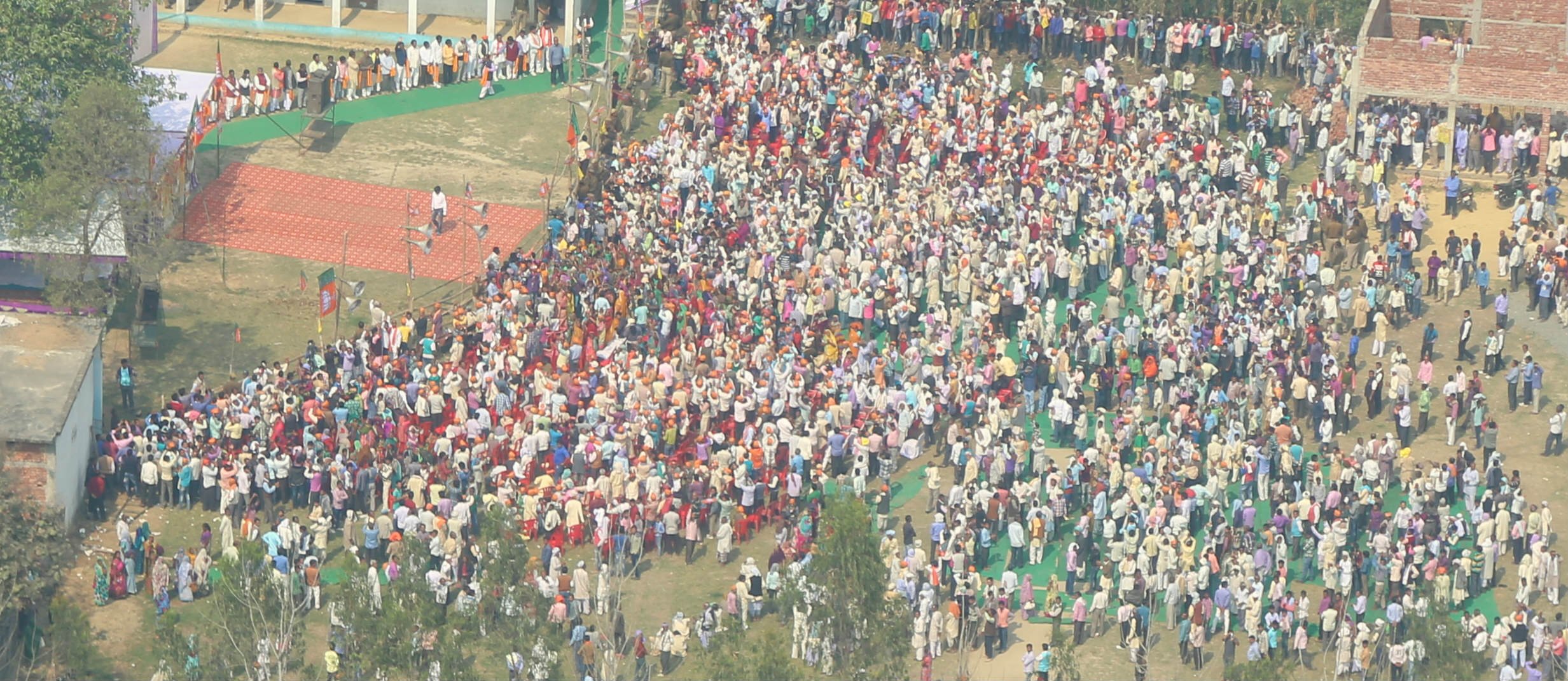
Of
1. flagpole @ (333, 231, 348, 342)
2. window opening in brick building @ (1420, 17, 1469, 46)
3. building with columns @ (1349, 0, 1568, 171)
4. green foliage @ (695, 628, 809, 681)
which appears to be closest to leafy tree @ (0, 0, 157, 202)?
flagpole @ (333, 231, 348, 342)

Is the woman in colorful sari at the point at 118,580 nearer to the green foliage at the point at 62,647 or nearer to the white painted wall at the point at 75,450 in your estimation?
the white painted wall at the point at 75,450

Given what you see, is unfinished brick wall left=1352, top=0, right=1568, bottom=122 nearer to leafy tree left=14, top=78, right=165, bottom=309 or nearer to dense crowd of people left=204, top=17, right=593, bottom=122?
dense crowd of people left=204, top=17, right=593, bottom=122

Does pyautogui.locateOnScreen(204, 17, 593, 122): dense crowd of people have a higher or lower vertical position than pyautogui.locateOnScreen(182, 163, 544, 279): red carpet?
higher

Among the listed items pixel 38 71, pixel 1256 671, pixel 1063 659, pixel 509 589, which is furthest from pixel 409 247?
pixel 1256 671

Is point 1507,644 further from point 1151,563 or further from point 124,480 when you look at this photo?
point 124,480

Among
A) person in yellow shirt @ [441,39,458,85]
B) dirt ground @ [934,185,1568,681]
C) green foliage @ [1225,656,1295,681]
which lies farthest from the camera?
person in yellow shirt @ [441,39,458,85]

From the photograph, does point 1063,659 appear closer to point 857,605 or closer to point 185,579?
point 857,605

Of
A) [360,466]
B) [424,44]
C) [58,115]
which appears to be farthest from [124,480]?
[424,44]
